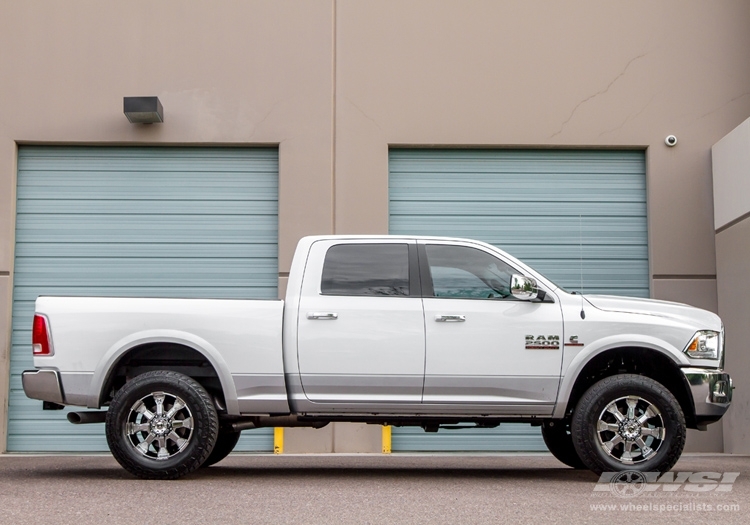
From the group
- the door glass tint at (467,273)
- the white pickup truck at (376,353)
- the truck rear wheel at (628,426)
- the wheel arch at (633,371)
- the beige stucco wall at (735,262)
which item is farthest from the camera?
the beige stucco wall at (735,262)

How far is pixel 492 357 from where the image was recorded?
27.9 feet

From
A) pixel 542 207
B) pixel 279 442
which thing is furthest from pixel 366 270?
pixel 542 207

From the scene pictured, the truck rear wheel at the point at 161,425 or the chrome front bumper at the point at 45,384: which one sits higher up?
the chrome front bumper at the point at 45,384

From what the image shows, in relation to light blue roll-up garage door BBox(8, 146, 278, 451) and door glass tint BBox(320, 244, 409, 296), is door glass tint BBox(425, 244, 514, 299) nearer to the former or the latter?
door glass tint BBox(320, 244, 409, 296)

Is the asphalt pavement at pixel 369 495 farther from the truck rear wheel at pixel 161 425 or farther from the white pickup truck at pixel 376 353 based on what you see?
the white pickup truck at pixel 376 353

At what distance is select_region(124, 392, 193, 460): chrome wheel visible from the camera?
27.3ft

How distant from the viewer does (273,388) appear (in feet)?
27.9

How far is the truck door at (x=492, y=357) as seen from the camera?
8492 mm

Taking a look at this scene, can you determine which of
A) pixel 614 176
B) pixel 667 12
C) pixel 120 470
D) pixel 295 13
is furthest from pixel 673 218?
pixel 120 470

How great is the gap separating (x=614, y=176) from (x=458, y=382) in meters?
6.14

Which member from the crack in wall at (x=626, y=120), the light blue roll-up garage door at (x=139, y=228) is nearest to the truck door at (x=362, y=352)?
the light blue roll-up garage door at (x=139, y=228)

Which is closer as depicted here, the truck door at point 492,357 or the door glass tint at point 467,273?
the truck door at point 492,357

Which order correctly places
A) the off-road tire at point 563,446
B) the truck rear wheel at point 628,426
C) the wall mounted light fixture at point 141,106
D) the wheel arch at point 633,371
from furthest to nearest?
the wall mounted light fixture at point 141,106 < the off-road tire at point 563,446 < the wheel arch at point 633,371 < the truck rear wheel at point 628,426

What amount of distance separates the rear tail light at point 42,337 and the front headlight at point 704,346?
528 centimetres
